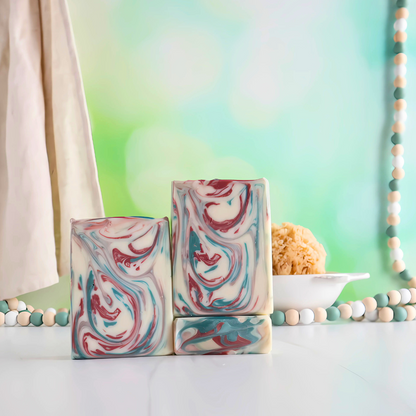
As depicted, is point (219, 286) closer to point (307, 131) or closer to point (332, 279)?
point (332, 279)

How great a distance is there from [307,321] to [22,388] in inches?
19.1

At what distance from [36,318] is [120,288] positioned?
383 millimetres

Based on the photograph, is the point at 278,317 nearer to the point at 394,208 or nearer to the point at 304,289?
the point at 304,289

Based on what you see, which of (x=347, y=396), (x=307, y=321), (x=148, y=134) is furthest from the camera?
(x=148, y=134)

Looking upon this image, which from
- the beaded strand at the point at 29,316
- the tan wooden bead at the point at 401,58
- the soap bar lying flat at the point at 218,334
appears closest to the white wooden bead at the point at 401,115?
the tan wooden bead at the point at 401,58

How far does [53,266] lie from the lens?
2.52 ft

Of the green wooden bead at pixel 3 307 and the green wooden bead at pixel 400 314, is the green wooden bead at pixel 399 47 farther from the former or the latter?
the green wooden bead at pixel 3 307

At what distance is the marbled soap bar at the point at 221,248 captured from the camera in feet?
1.49

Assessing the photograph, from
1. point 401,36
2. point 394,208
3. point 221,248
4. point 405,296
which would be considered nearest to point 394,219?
point 394,208

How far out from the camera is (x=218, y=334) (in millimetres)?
446

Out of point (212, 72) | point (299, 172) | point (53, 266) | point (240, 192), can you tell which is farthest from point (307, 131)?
point (53, 266)

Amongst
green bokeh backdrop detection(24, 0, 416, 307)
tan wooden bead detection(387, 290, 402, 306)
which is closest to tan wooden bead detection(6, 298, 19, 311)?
green bokeh backdrop detection(24, 0, 416, 307)

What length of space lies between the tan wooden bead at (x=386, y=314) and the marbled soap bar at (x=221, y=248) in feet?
1.21

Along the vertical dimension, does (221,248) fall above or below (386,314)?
above
